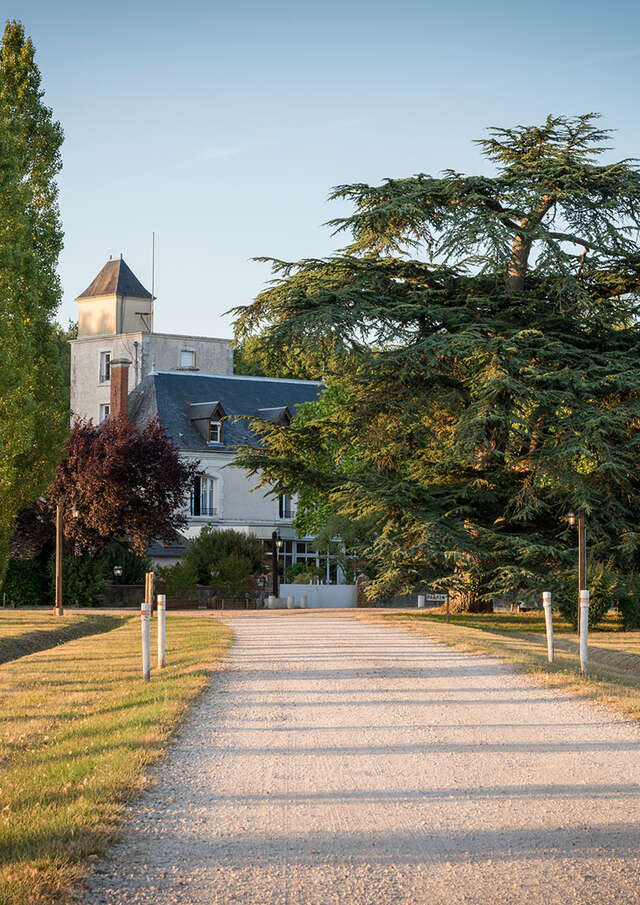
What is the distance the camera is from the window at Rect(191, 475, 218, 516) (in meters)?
57.9

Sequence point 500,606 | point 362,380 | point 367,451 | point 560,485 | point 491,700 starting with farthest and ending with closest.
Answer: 1. point 500,606
2. point 367,451
3. point 362,380
4. point 560,485
5. point 491,700

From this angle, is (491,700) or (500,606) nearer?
(491,700)

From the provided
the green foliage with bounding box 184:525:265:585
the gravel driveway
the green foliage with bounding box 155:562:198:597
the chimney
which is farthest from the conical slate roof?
the gravel driveway

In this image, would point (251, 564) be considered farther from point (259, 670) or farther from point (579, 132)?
point (259, 670)

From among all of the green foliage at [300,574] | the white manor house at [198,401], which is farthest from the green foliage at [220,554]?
the white manor house at [198,401]

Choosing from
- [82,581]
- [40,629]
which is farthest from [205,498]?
[40,629]

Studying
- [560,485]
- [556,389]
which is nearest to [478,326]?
[556,389]

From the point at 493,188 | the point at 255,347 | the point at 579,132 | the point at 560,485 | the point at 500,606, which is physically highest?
the point at 579,132

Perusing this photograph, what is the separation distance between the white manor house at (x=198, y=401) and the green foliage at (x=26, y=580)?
975 centimetres

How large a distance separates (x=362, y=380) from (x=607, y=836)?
79.7 feet

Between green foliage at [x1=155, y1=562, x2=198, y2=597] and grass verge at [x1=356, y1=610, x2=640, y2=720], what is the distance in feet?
39.8

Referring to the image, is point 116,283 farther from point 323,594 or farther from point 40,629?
point 40,629

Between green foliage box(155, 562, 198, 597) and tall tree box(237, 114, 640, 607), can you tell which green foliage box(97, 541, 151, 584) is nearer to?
green foliage box(155, 562, 198, 597)

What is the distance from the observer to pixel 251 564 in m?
45.2
